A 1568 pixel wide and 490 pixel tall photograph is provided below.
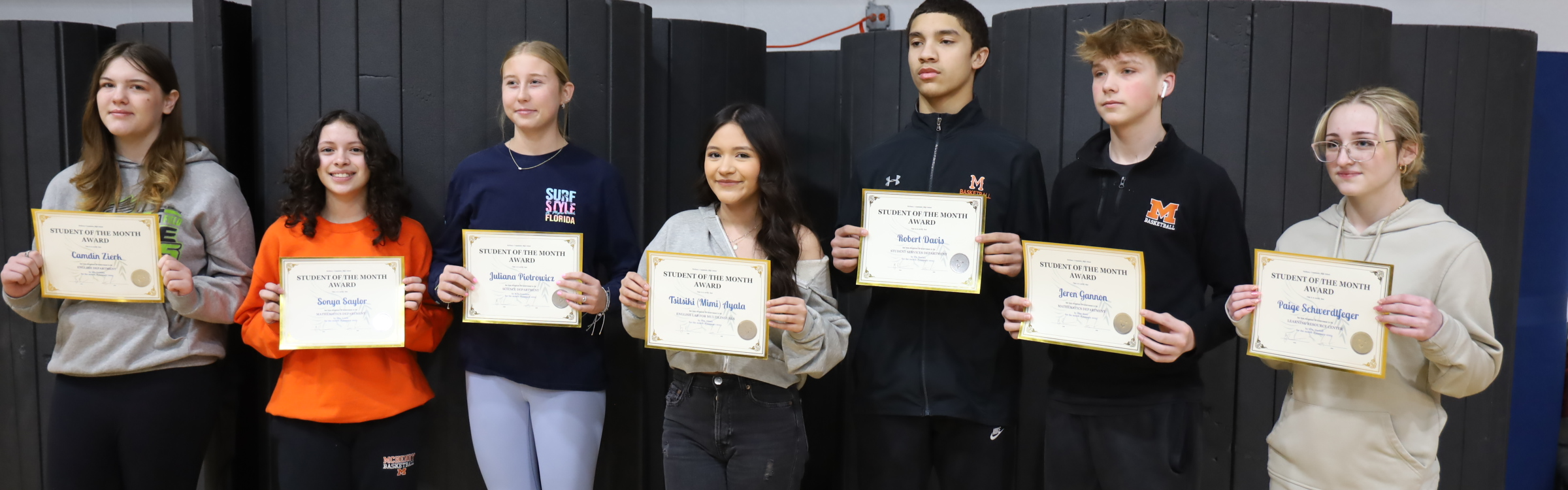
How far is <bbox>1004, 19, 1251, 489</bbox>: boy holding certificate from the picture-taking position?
2.22 m

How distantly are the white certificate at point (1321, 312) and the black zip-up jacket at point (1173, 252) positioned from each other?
0.13 m

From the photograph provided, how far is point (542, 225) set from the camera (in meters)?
2.67

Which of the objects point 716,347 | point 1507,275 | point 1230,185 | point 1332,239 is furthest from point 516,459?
point 1507,275

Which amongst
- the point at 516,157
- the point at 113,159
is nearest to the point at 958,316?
the point at 516,157

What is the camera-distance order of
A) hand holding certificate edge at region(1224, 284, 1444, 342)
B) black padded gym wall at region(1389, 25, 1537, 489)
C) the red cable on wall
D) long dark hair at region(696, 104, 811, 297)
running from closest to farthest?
hand holding certificate edge at region(1224, 284, 1444, 342), long dark hair at region(696, 104, 811, 297), black padded gym wall at region(1389, 25, 1537, 489), the red cable on wall

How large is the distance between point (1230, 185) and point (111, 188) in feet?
10.6

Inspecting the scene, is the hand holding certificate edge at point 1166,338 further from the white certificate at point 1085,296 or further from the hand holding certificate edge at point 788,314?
the hand holding certificate edge at point 788,314

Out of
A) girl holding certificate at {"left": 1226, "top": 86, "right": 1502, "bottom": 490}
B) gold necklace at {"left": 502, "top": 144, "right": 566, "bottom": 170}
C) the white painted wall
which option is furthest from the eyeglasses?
the white painted wall

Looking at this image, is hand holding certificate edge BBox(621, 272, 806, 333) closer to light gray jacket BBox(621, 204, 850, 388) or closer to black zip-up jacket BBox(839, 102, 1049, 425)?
light gray jacket BBox(621, 204, 850, 388)

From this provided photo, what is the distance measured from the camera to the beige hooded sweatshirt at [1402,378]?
2.00 meters

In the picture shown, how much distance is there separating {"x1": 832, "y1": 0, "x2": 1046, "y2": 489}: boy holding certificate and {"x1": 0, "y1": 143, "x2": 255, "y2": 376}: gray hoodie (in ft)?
6.15

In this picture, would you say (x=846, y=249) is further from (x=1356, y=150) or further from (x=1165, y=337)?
(x=1356, y=150)

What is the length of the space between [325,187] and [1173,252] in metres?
2.48

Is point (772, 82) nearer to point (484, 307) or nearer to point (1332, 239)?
point (484, 307)
